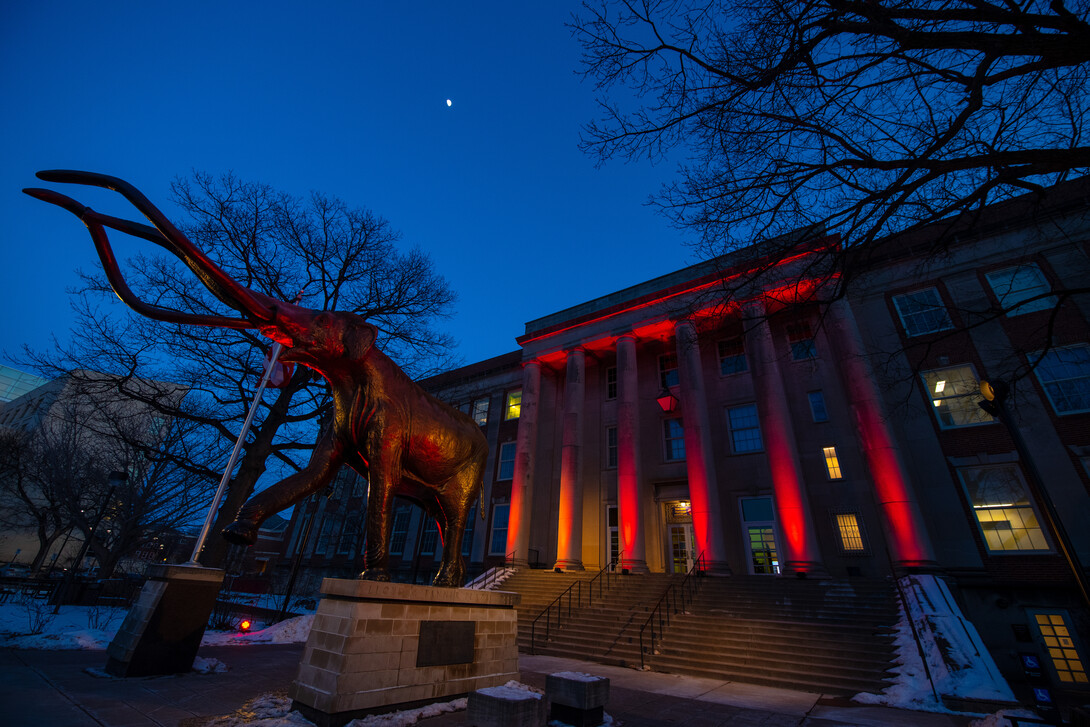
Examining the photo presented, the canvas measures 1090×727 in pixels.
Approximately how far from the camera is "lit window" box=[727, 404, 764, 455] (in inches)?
753

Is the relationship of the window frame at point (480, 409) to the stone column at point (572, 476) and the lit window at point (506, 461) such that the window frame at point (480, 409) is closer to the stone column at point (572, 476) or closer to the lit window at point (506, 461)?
the lit window at point (506, 461)

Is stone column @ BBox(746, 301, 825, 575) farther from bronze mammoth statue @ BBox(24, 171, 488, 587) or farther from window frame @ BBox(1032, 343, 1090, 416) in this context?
bronze mammoth statue @ BBox(24, 171, 488, 587)

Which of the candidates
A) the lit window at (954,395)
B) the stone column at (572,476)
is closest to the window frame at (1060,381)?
the lit window at (954,395)

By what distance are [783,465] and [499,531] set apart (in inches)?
609

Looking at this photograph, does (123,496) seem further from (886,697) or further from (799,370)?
(799,370)

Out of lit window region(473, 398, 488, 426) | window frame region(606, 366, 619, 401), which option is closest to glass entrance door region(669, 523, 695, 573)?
window frame region(606, 366, 619, 401)

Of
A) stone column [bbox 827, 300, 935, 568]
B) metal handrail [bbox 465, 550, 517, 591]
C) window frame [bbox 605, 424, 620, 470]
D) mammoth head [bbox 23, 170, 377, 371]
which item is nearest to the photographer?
mammoth head [bbox 23, 170, 377, 371]

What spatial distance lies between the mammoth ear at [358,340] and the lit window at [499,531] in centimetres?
2157

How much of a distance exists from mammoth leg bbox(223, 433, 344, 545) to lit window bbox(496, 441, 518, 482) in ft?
69.7

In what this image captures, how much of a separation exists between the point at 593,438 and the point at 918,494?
43.4 feet

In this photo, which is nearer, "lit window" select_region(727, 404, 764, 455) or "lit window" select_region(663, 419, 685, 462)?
"lit window" select_region(727, 404, 764, 455)

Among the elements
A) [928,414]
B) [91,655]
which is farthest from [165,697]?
[928,414]

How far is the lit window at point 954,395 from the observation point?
1523 centimetres

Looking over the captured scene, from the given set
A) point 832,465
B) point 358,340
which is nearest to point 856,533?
point 832,465
